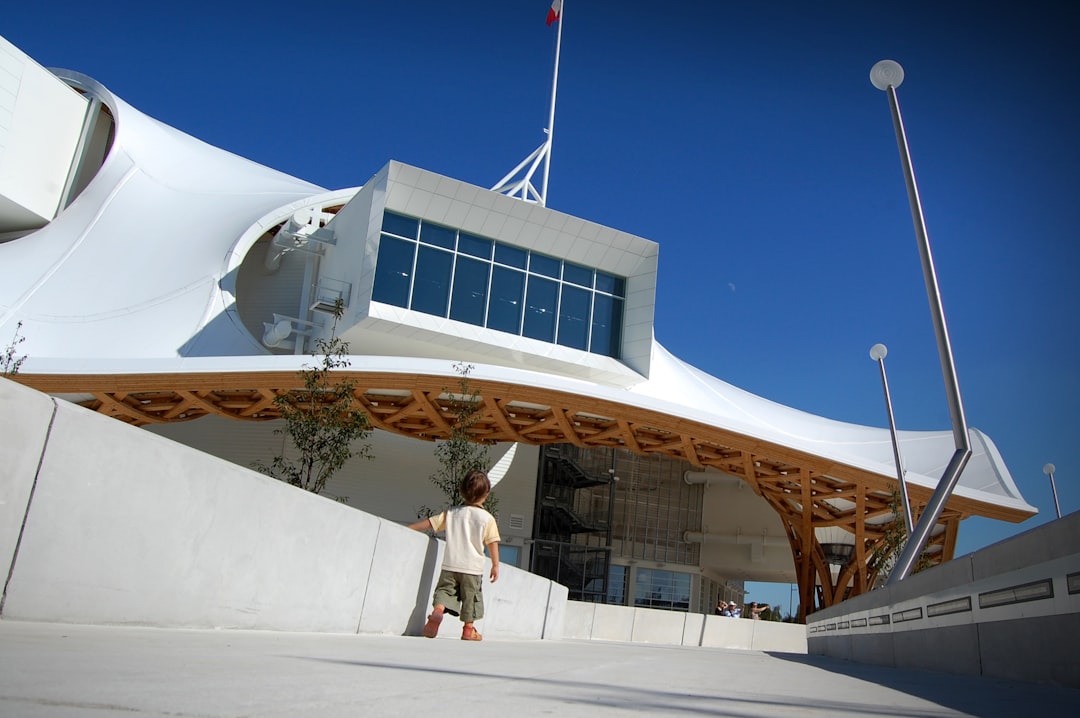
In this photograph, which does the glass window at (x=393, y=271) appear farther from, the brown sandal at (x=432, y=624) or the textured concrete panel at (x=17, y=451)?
the textured concrete panel at (x=17, y=451)

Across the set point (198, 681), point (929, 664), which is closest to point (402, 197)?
point (929, 664)

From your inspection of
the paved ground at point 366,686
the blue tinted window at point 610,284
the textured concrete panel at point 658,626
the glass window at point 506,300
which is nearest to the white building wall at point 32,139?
the glass window at point 506,300

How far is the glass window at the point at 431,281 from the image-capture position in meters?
27.9

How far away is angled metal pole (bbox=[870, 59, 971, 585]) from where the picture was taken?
425 inches

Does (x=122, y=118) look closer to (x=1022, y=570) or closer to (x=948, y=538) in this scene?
(x=948, y=538)

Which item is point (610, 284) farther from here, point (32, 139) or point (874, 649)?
point (874, 649)

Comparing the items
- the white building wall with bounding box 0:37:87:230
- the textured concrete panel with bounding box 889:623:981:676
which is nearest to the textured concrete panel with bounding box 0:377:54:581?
the textured concrete panel with bounding box 889:623:981:676

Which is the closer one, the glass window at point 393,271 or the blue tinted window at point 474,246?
the glass window at point 393,271

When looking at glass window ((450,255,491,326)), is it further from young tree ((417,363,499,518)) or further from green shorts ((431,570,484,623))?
green shorts ((431,570,484,623))

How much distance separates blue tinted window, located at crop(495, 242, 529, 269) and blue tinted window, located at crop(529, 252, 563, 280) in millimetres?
266

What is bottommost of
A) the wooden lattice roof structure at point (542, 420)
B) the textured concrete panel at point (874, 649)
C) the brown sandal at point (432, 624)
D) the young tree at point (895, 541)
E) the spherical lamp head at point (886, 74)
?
the brown sandal at point (432, 624)

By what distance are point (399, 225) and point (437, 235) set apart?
128cm

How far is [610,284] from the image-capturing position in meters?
31.8

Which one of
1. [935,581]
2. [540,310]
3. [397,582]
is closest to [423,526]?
[397,582]
